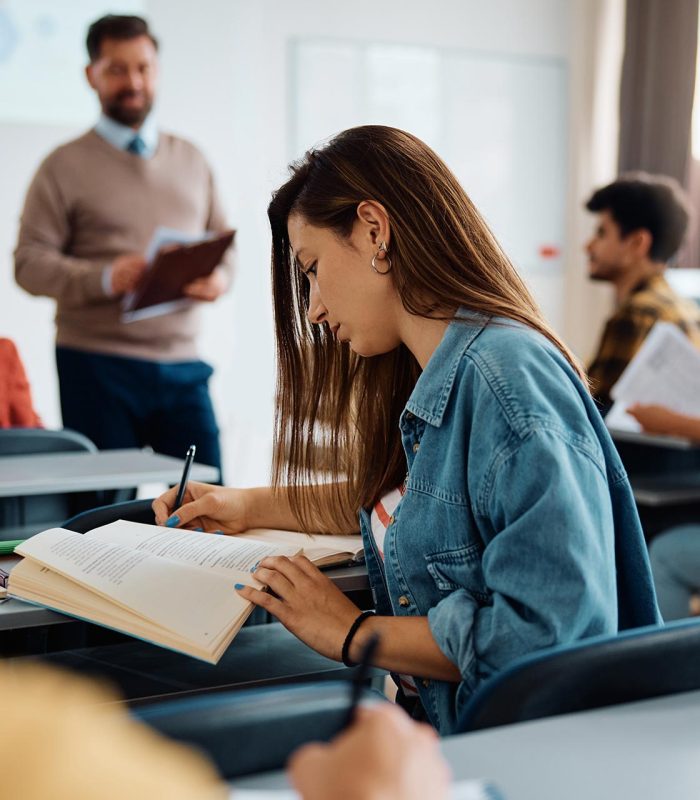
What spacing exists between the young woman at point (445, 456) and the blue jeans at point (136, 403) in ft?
5.48

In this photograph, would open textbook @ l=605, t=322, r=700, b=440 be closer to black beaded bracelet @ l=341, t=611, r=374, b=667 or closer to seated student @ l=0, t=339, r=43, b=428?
seated student @ l=0, t=339, r=43, b=428

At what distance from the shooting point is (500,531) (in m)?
1.04

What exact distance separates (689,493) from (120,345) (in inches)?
70.4

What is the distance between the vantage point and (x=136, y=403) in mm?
3127

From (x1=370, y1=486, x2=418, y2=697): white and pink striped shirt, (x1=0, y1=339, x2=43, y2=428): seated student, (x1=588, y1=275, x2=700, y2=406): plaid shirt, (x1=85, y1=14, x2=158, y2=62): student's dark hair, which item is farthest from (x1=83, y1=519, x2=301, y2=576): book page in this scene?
(x1=85, y1=14, x2=158, y2=62): student's dark hair

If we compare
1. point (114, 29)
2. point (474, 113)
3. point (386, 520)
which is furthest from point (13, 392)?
point (474, 113)

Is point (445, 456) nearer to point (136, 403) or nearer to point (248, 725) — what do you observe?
point (248, 725)

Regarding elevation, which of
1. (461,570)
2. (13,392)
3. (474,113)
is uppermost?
(474,113)

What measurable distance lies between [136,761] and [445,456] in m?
0.73

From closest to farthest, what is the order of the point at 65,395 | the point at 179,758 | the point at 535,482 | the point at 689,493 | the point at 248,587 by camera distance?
the point at 179,758 → the point at 535,482 → the point at 248,587 → the point at 689,493 → the point at 65,395

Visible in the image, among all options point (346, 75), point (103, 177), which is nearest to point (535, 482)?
point (103, 177)

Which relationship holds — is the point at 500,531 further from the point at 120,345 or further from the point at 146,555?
the point at 120,345

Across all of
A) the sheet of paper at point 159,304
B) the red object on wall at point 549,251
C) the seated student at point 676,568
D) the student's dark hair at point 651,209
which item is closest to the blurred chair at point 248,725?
the seated student at point 676,568

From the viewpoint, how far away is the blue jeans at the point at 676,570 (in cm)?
249
